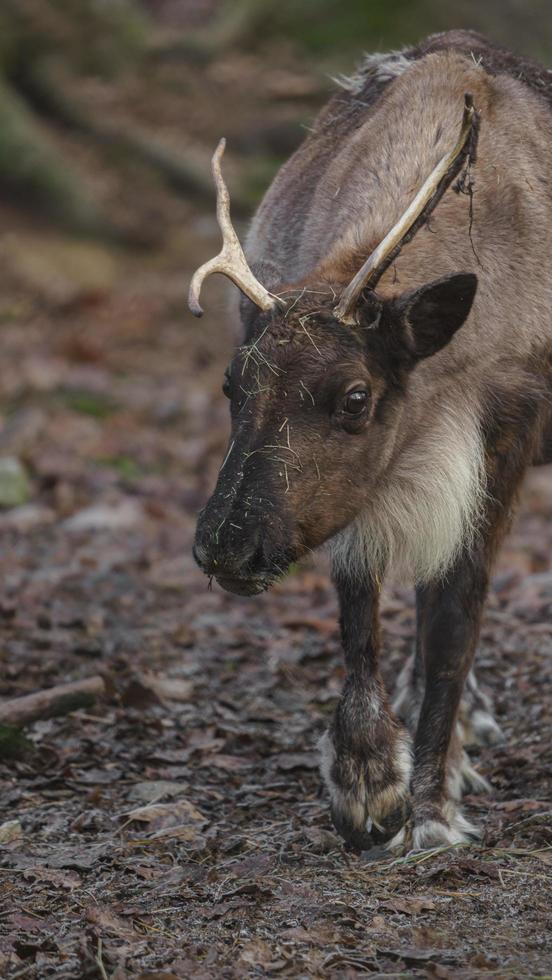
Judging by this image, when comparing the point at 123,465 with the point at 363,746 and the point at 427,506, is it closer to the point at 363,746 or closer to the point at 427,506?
the point at 427,506

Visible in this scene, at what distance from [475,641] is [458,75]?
2.21 m

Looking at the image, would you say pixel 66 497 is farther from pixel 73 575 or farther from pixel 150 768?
pixel 150 768

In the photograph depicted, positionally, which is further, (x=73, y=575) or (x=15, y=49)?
(x=15, y=49)

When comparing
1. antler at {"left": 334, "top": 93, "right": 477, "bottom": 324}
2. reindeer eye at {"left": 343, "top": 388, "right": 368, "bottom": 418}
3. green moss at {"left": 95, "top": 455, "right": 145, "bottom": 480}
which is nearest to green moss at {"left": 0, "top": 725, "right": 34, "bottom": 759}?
reindeer eye at {"left": 343, "top": 388, "right": 368, "bottom": 418}

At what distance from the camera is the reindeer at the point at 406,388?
4746mm

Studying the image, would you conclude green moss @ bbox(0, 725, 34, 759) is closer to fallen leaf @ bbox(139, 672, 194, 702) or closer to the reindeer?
fallen leaf @ bbox(139, 672, 194, 702)

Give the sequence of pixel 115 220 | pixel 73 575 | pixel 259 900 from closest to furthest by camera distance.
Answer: pixel 259 900 < pixel 73 575 < pixel 115 220

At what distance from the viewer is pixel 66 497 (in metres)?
9.71

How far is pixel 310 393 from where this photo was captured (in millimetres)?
4727

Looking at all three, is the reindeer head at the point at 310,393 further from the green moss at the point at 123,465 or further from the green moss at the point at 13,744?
the green moss at the point at 123,465

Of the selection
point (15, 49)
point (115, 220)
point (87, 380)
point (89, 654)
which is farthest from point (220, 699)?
point (15, 49)

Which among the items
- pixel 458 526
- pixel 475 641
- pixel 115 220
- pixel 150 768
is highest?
pixel 115 220

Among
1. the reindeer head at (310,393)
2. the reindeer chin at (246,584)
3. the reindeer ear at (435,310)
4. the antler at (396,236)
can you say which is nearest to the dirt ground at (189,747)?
the reindeer chin at (246,584)

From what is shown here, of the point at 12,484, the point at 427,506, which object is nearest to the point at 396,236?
the point at 427,506
